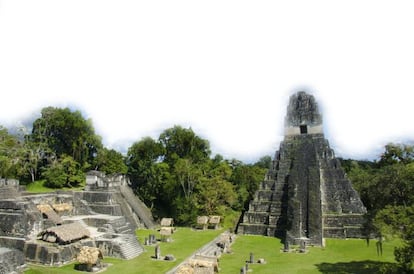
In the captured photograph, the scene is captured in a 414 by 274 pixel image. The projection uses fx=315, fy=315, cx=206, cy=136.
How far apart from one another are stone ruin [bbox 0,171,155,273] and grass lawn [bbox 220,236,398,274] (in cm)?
628

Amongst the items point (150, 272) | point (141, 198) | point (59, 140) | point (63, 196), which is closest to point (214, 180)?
point (141, 198)

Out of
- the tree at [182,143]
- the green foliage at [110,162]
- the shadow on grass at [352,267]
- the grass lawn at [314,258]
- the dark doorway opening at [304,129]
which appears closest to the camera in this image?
the shadow on grass at [352,267]

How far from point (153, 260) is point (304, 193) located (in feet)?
44.3

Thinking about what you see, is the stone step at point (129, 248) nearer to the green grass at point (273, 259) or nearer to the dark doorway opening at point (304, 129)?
the green grass at point (273, 259)

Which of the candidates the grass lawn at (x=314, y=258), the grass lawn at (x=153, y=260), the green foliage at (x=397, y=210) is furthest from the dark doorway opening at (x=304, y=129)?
the green foliage at (x=397, y=210)

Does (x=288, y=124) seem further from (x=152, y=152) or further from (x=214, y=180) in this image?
(x=152, y=152)

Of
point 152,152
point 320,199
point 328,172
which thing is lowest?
point 320,199

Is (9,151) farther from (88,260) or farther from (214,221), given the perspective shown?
(88,260)

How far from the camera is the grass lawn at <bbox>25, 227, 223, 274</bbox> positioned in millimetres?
15688

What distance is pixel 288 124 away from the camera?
3075 centimetres

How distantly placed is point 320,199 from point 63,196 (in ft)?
68.0

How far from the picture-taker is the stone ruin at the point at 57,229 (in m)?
16.7

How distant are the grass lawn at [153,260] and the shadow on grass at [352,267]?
764 cm

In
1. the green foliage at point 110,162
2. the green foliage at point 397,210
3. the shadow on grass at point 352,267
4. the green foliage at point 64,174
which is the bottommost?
the shadow on grass at point 352,267
